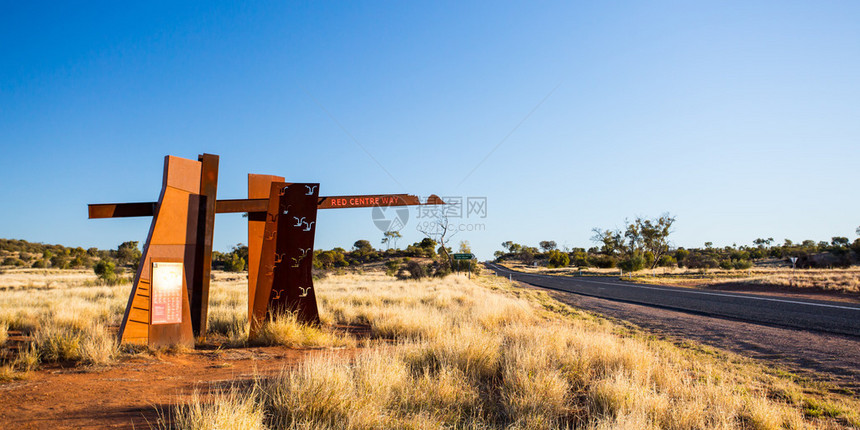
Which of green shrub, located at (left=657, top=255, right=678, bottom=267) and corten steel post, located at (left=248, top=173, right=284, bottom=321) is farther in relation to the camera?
green shrub, located at (left=657, top=255, right=678, bottom=267)

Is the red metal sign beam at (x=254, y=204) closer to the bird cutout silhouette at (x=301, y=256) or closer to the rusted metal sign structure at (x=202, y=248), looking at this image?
the rusted metal sign structure at (x=202, y=248)

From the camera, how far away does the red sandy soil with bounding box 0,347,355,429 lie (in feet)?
14.2

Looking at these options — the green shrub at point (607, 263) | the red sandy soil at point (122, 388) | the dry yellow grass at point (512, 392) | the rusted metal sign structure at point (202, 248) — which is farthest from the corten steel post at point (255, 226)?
the green shrub at point (607, 263)

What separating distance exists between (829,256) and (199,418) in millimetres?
68446

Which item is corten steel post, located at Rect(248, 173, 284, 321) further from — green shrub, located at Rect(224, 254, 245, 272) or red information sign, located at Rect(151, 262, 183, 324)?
green shrub, located at Rect(224, 254, 245, 272)

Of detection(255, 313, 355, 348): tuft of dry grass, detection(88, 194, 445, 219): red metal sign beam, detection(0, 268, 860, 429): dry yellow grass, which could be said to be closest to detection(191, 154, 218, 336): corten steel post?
detection(88, 194, 445, 219): red metal sign beam

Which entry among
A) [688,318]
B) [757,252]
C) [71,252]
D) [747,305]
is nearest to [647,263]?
[757,252]

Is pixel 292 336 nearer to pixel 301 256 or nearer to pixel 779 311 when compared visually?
pixel 301 256

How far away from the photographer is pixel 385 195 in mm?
10531

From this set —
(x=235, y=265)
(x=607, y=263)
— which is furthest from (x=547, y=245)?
(x=235, y=265)

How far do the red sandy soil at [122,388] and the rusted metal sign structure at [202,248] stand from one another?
0.95 m

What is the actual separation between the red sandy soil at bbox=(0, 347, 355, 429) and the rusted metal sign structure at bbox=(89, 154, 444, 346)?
95cm

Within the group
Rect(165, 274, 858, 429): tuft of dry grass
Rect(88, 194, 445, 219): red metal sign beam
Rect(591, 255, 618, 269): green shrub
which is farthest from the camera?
Rect(591, 255, 618, 269): green shrub

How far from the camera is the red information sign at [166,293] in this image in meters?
7.82
